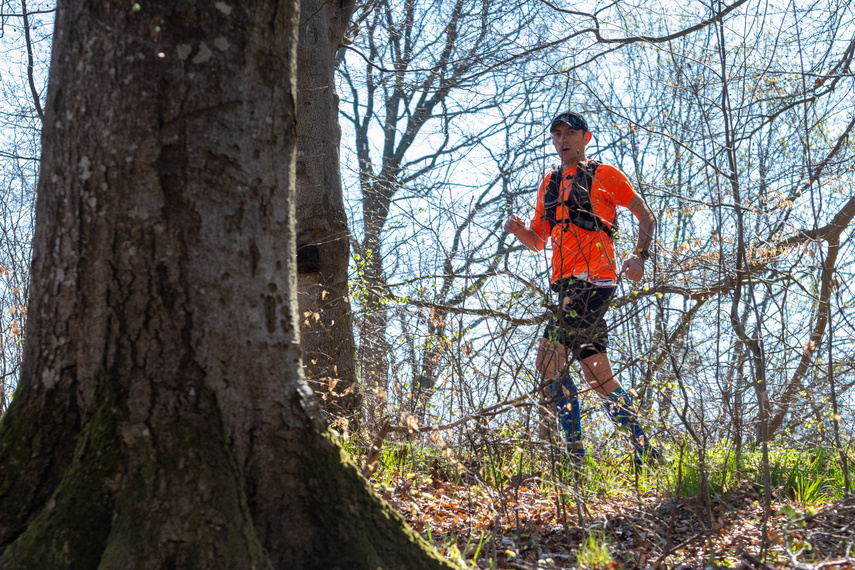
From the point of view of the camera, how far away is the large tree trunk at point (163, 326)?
166 cm

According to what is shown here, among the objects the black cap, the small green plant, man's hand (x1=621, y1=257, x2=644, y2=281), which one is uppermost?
the black cap

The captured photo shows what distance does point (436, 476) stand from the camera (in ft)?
14.0

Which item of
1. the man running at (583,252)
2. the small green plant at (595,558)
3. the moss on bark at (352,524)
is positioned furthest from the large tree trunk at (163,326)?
the man running at (583,252)

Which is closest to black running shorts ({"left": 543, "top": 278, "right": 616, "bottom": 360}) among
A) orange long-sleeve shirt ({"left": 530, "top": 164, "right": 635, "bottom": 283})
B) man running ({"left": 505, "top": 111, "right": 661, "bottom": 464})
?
man running ({"left": 505, "top": 111, "right": 661, "bottom": 464})

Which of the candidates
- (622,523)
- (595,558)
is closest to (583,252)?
(622,523)

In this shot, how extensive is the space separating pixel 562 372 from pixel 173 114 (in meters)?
2.06

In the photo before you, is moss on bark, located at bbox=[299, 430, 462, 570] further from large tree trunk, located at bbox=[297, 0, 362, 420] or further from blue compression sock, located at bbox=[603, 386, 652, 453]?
large tree trunk, located at bbox=[297, 0, 362, 420]

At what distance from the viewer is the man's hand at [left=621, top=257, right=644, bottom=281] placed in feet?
11.4

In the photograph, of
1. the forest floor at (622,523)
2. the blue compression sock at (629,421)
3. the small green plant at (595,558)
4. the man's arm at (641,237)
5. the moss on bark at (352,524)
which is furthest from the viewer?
the man's arm at (641,237)

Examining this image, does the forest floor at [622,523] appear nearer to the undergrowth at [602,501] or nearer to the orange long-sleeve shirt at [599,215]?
the undergrowth at [602,501]

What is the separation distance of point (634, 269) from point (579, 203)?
0.47 meters

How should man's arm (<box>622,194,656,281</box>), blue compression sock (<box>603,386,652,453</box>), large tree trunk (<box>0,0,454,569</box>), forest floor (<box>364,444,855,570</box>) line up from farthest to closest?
man's arm (<box>622,194,656,281</box>)
blue compression sock (<box>603,386,652,453</box>)
forest floor (<box>364,444,855,570</box>)
large tree trunk (<box>0,0,454,569</box>)

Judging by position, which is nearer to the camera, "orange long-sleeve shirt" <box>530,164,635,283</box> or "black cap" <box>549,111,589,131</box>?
"orange long-sleeve shirt" <box>530,164,635,283</box>

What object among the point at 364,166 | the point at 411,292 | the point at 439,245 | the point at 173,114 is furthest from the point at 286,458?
the point at 364,166
